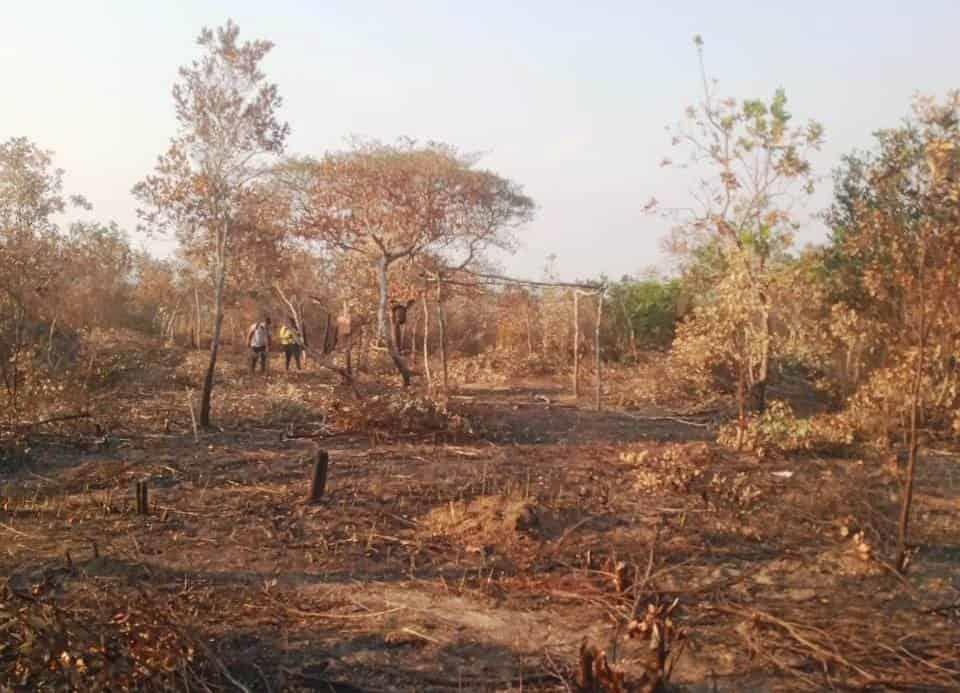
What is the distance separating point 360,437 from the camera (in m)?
10.9

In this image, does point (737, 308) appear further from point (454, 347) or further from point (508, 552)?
point (454, 347)

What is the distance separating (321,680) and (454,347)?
19593 millimetres

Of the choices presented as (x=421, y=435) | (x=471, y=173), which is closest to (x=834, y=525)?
(x=421, y=435)

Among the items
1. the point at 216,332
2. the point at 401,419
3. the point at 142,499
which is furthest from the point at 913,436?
the point at 216,332

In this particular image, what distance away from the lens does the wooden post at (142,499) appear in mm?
7398

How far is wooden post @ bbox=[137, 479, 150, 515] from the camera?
7.40 meters

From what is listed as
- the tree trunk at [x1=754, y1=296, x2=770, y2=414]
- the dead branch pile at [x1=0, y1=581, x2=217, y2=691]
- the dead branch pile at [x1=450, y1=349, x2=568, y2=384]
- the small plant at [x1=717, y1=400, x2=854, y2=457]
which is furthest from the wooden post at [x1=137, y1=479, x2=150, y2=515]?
the dead branch pile at [x1=450, y1=349, x2=568, y2=384]

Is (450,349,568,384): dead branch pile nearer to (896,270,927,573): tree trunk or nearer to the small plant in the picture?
the small plant

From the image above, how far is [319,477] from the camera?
7652mm

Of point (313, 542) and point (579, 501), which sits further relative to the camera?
point (579, 501)

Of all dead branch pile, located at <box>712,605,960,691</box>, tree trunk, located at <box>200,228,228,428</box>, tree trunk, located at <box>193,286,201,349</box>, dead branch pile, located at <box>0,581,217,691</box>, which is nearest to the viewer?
dead branch pile, located at <box>0,581,217,691</box>

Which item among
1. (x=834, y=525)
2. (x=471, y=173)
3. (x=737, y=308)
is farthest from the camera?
(x=471, y=173)

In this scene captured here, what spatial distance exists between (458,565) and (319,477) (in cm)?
199

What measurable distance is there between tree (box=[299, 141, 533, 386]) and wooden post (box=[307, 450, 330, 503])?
1360cm
